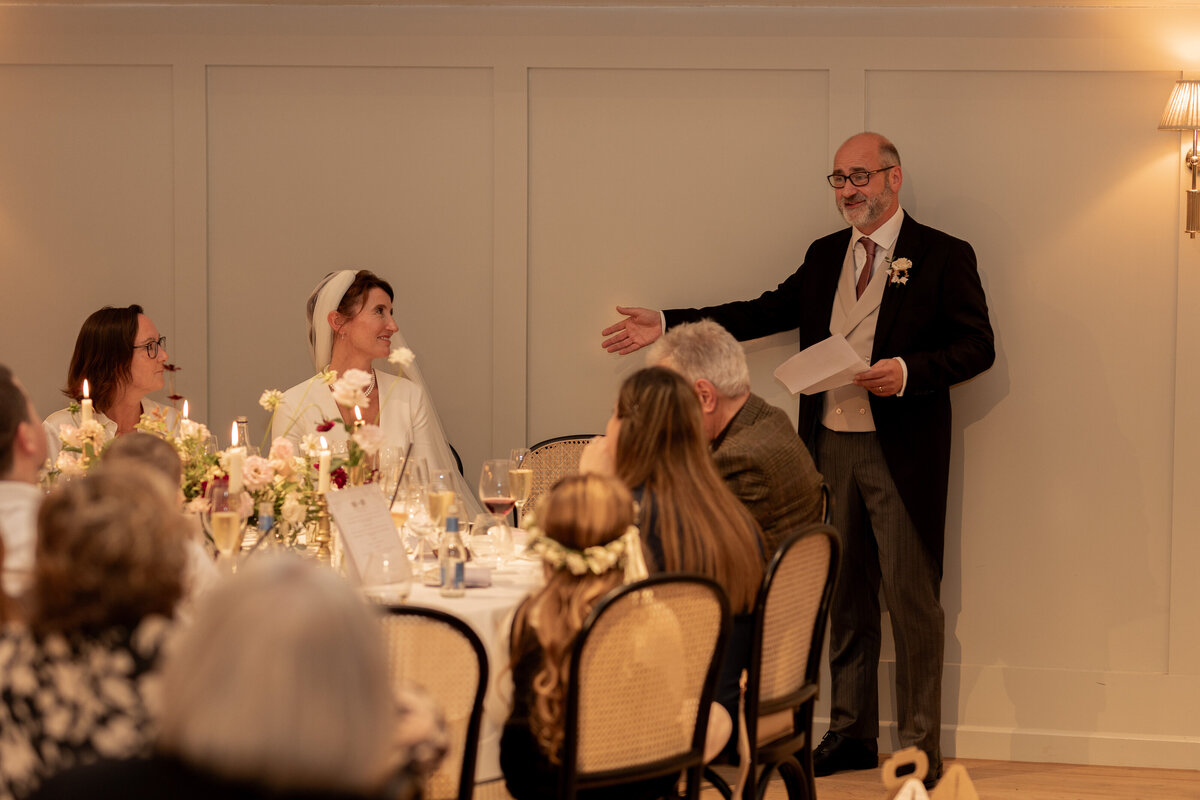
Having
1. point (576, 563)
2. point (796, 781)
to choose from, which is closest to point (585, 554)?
point (576, 563)

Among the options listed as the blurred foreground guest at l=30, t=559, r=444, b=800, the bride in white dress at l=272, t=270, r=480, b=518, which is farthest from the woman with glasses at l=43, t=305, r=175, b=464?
the blurred foreground guest at l=30, t=559, r=444, b=800

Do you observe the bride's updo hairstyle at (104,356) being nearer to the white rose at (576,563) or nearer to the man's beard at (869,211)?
the white rose at (576,563)

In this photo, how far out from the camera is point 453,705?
6.96 ft

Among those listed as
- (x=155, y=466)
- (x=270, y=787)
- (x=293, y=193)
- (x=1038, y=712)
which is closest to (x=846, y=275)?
(x=1038, y=712)

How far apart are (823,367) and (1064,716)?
171cm

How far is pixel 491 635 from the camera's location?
259 cm

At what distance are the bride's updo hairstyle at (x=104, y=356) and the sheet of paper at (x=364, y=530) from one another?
1761mm

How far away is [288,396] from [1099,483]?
10.0ft

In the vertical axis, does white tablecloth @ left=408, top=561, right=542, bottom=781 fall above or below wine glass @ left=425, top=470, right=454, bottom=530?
below

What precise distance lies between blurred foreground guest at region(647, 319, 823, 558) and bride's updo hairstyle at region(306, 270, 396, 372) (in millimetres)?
1492

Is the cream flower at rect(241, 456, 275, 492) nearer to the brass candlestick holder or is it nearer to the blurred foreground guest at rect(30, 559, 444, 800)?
the brass candlestick holder

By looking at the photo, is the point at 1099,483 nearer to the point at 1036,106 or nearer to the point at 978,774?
the point at 978,774

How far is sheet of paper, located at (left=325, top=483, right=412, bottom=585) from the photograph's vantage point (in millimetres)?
2607

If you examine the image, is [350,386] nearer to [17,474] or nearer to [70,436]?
[70,436]
